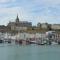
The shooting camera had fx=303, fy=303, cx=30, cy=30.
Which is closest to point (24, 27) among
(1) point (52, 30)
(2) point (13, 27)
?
(2) point (13, 27)

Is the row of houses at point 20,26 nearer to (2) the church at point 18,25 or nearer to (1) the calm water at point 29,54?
(2) the church at point 18,25

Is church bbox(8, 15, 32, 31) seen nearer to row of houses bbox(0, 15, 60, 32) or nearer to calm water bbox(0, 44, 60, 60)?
row of houses bbox(0, 15, 60, 32)

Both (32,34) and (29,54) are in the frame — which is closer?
(29,54)

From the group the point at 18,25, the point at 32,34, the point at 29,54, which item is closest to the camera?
the point at 29,54

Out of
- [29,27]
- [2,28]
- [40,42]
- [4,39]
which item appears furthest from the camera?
[29,27]

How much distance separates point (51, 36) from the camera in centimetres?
3972

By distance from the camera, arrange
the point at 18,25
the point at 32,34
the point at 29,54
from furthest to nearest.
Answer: the point at 18,25
the point at 32,34
the point at 29,54

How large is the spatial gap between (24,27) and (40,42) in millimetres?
10311

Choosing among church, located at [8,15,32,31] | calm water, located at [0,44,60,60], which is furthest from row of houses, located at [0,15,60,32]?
calm water, located at [0,44,60,60]

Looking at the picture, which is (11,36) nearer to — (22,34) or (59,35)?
(22,34)

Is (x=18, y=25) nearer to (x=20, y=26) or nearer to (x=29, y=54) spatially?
(x=20, y=26)

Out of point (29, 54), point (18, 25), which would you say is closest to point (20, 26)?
point (18, 25)

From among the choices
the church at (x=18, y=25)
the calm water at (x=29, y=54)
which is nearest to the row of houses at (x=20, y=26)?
the church at (x=18, y=25)

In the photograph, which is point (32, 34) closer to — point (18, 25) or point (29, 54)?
point (18, 25)
